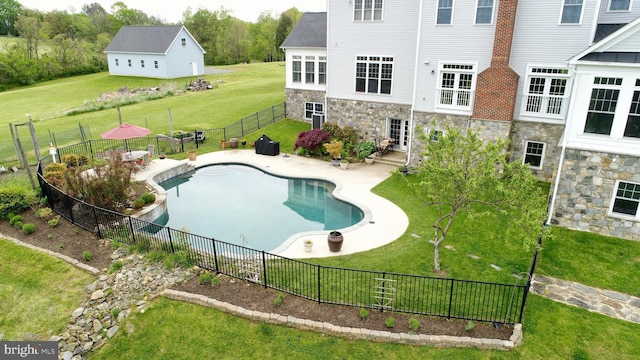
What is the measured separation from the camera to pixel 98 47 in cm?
7081

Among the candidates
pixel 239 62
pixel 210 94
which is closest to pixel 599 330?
pixel 210 94

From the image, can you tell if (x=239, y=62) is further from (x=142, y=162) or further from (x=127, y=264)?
(x=127, y=264)

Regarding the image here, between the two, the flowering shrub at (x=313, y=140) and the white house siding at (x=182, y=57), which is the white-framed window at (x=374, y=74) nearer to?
the flowering shrub at (x=313, y=140)

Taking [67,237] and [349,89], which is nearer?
[67,237]

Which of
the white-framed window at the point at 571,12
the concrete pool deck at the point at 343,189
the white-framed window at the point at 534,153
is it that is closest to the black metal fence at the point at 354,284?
the concrete pool deck at the point at 343,189

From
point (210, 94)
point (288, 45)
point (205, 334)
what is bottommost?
point (205, 334)

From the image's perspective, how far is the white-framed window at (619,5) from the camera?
16.2 m

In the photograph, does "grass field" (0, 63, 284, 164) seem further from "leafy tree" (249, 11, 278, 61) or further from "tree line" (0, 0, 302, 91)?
"leafy tree" (249, 11, 278, 61)

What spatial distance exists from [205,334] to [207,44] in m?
79.8

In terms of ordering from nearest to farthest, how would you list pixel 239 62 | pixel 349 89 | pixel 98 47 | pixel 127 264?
pixel 127 264 < pixel 349 89 < pixel 98 47 < pixel 239 62

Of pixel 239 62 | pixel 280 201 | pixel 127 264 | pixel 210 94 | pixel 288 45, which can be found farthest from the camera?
pixel 239 62

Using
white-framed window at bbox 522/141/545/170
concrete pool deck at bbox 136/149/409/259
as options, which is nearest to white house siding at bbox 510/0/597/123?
white-framed window at bbox 522/141/545/170

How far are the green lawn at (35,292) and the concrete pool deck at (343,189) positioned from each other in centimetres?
604

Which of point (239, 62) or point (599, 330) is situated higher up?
point (239, 62)
